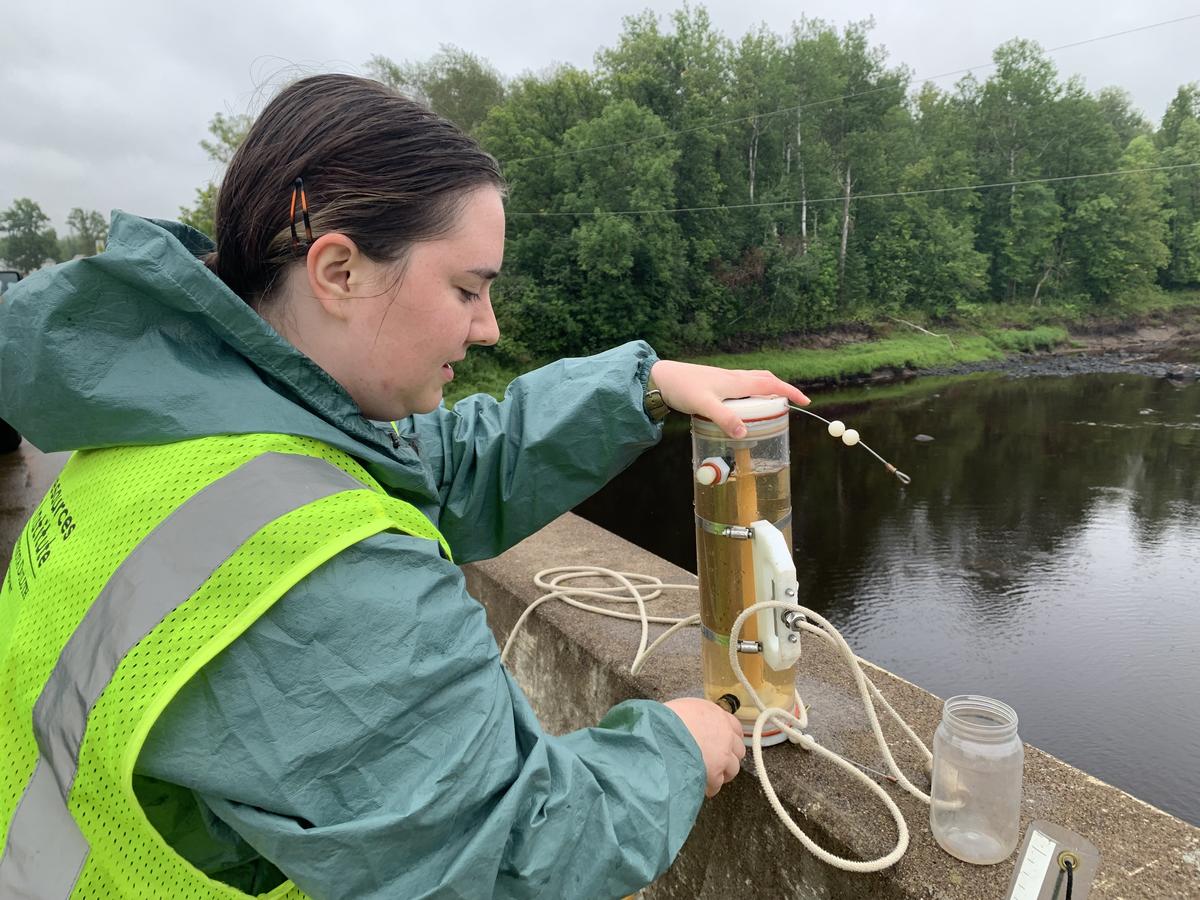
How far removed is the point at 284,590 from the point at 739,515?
0.99 meters

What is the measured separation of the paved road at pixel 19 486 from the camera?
6266 mm

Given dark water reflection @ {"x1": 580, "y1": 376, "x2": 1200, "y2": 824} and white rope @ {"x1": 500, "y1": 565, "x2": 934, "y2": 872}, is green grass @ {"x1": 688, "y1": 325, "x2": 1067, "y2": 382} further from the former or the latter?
white rope @ {"x1": 500, "y1": 565, "x2": 934, "y2": 872}

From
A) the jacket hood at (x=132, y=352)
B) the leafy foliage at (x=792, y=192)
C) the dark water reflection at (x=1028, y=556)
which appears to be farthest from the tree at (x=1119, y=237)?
the jacket hood at (x=132, y=352)

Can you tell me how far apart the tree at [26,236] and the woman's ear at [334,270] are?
80.4 m

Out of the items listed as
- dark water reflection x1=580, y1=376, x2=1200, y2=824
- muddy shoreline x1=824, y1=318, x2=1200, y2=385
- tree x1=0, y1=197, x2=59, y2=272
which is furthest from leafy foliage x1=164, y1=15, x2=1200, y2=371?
tree x1=0, y1=197, x2=59, y2=272

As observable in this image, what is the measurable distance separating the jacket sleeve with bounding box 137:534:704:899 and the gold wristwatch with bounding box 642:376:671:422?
0.85 metres

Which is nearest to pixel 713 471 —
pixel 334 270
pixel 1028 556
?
pixel 334 270

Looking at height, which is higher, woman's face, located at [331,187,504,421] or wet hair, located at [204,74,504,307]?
wet hair, located at [204,74,504,307]

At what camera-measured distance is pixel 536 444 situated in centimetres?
181

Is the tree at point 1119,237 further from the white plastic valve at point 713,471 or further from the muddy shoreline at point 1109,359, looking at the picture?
the white plastic valve at point 713,471

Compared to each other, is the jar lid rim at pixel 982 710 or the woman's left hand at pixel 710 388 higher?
the woman's left hand at pixel 710 388

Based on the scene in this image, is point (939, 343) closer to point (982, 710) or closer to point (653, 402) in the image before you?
point (653, 402)

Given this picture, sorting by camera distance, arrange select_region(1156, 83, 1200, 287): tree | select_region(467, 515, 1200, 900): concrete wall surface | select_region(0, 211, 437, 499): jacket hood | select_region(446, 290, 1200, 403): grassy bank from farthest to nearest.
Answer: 1. select_region(1156, 83, 1200, 287): tree
2. select_region(446, 290, 1200, 403): grassy bank
3. select_region(467, 515, 1200, 900): concrete wall surface
4. select_region(0, 211, 437, 499): jacket hood

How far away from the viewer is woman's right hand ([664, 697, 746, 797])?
4.39 feet
